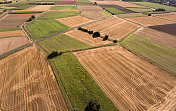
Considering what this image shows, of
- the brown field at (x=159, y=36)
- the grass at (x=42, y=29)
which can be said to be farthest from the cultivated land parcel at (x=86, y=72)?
the grass at (x=42, y=29)

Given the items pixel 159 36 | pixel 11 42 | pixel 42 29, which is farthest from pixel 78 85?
pixel 159 36

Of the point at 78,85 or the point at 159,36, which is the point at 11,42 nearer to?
the point at 78,85

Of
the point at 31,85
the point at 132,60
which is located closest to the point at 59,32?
the point at 31,85

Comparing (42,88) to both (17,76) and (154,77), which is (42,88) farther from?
(154,77)

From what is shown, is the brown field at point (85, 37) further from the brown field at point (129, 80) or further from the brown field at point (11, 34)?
the brown field at point (11, 34)

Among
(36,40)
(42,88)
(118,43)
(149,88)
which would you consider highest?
(36,40)
